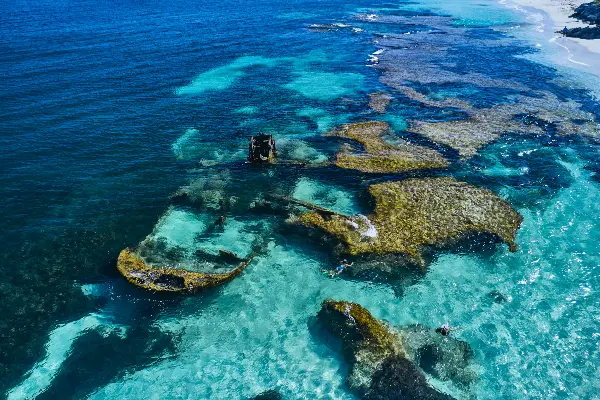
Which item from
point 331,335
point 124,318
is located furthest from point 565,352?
point 124,318

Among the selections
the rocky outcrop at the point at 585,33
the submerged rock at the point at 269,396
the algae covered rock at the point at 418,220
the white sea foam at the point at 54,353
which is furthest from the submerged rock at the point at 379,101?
the rocky outcrop at the point at 585,33

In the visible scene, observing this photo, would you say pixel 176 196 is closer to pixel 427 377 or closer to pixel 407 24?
pixel 427 377

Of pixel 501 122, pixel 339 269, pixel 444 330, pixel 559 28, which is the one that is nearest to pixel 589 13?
pixel 559 28

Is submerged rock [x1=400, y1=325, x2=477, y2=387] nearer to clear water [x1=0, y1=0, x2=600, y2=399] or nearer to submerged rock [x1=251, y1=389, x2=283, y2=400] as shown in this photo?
clear water [x1=0, y1=0, x2=600, y2=399]

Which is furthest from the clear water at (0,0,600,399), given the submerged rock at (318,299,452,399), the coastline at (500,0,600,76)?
the coastline at (500,0,600,76)

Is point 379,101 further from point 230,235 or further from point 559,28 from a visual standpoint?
point 559,28

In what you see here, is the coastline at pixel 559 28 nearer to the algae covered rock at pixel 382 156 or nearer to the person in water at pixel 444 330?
the algae covered rock at pixel 382 156
